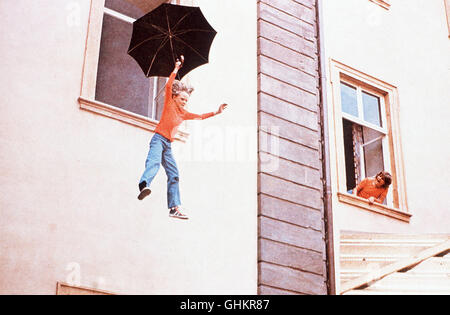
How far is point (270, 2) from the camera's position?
9547 millimetres

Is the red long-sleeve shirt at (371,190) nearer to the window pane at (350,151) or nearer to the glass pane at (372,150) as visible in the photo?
the window pane at (350,151)

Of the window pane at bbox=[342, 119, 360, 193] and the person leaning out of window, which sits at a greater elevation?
the window pane at bbox=[342, 119, 360, 193]

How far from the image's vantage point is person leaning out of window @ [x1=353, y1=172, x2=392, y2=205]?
9703 millimetres

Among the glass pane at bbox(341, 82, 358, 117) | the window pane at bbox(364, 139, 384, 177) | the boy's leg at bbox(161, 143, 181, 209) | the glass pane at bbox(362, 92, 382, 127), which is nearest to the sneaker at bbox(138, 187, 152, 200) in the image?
the boy's leg at bbox(161, 143, 181, 209)

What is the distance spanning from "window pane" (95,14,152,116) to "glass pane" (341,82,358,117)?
2.78 metres

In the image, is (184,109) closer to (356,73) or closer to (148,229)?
(148,229)

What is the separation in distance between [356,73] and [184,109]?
303cm

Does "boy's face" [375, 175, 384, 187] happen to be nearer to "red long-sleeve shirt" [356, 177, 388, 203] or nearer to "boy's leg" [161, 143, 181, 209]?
"red long-sleeve shirt" [356, 177, 388, 203]

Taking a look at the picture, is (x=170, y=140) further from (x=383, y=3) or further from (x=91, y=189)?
(x=383, y=3)

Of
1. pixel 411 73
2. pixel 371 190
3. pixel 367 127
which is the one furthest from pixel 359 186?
pixel 411 73

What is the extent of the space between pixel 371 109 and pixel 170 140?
3.53 meters

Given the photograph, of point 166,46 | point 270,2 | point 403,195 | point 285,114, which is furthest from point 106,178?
point 403,195

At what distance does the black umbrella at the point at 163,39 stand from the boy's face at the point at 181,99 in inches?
8.3

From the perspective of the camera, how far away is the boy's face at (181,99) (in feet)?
27.3
